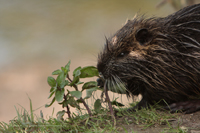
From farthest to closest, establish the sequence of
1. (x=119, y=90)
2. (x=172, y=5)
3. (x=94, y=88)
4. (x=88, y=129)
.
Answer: (x=172, y=5)
(x=119, y=90)
(x=94, y=88)
(x=88, y=129)

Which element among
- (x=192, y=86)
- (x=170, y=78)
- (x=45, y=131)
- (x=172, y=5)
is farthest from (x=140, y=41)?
(x=172, y=5)

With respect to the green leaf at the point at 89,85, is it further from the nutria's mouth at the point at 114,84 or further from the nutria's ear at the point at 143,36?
the nutria's ear at the point at 143,36

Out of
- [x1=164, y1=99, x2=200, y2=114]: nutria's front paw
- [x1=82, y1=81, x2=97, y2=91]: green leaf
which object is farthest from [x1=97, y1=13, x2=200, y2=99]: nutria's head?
[x1=82, y1=81, x2=97, y2=91]: green leaf

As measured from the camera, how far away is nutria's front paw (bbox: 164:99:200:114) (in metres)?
2.48

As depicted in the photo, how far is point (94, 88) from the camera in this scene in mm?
2391

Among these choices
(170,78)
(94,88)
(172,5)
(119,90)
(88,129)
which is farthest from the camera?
(172,5)

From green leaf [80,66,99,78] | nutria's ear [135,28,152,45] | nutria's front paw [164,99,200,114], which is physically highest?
nutria's ear [135,28,152,45]

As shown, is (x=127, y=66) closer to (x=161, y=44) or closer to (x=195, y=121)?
(x=161, y=44)

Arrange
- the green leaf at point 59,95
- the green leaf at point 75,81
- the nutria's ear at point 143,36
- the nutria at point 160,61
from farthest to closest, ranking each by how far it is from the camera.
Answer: the nutria's ear at point 143,36 → the nutria at point 160,61 → the green leaf at point 75,81 → the green leaf at point 59,95

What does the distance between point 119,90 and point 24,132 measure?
1.13 m

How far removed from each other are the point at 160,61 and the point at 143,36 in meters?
0.39

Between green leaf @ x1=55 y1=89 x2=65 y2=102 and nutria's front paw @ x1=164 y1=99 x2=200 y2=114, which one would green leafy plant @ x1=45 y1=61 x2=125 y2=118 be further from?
nutria's front paw @ x1=164 y1=99 x2=200 y2=114

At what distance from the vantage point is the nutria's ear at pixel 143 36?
2734 mm

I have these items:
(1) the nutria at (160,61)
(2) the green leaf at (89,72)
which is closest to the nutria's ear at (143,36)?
(1) the nutria at (160,61)
